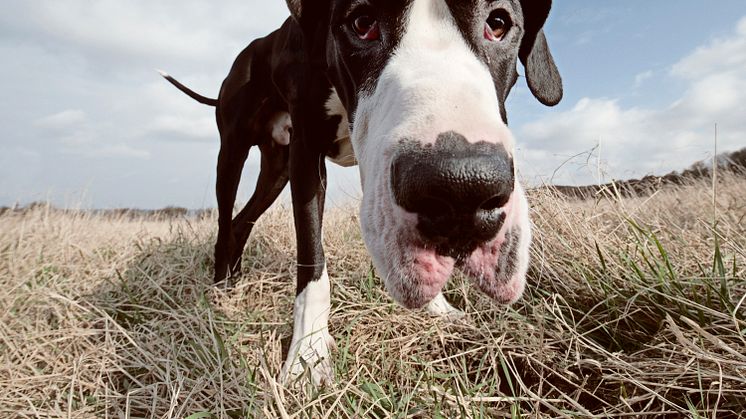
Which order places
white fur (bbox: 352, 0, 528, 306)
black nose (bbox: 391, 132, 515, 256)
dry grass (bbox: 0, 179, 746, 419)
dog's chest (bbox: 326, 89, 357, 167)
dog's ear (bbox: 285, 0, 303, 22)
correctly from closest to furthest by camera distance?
black nose (bbox: 391, 132, 515, 256) < white fur (bbox: 352, 0, 528, 306) < dry grass (bbox: 0, 179, 746, 419) < dog's ear (bbox: 285, 0, 303, 22) < dog's chest (bbox: 326, 89, 357, 167)

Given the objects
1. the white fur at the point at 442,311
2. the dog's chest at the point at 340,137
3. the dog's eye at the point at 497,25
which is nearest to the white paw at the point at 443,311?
the white fur at the point at 442,311

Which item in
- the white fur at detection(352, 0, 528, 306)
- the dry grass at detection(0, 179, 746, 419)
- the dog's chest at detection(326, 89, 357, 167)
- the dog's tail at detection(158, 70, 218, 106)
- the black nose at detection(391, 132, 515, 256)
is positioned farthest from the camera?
the dog's tail at detection(158, 70, 218, 106)

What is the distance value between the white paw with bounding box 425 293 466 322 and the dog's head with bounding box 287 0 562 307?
3.37ft

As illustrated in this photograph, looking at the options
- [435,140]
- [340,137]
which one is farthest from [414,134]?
[340,137]

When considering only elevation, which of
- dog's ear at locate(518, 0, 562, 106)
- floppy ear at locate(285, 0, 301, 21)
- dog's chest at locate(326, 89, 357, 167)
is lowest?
dog's chest at locate(326, 89, 357, 167)

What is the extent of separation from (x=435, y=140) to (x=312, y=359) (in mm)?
1330

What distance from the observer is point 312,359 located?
7.14ft

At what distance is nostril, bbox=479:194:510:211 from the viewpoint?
3.89ft

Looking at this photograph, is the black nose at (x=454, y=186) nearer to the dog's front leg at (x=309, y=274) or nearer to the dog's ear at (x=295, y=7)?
the dog's front leg at (x=309, y=274)

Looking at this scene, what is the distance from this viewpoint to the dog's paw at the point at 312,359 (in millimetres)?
2021

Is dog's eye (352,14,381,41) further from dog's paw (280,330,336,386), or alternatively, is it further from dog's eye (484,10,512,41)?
dog's paw (280,330,336,386)

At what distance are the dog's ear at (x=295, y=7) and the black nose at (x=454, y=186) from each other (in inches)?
48.2

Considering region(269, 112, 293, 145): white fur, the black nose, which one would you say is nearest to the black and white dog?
the black nose

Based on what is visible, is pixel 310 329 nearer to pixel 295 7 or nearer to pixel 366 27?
pixel 366 27
